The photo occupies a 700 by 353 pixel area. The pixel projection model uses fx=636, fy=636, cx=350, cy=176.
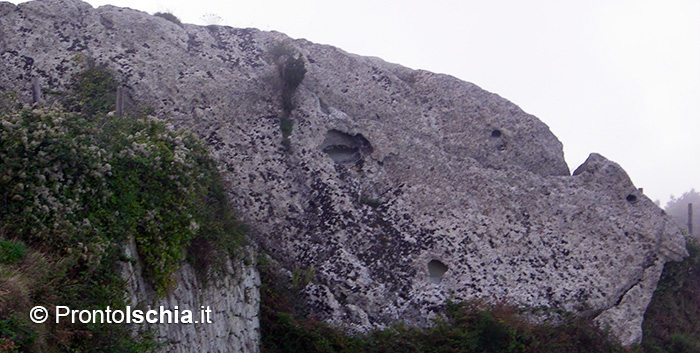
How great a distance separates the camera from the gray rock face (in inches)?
476

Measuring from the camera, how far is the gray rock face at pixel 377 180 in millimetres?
12078

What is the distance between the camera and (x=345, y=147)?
45.4 ft

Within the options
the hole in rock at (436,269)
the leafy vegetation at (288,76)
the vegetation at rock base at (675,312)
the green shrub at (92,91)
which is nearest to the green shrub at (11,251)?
the green shrub at (92,91)

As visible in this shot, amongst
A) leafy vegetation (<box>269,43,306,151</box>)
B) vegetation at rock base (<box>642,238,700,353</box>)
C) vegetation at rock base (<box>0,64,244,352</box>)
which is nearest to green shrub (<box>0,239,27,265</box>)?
vegetation at rock base (<box>0,64,244,352</box>)

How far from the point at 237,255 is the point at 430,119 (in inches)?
261

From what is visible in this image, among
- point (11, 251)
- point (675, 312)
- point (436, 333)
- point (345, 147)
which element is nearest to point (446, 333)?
point (436, 333)

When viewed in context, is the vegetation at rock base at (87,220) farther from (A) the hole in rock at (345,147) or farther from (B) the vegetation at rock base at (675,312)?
(B) the vegetation at rock base at (675,312)

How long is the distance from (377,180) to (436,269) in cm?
224

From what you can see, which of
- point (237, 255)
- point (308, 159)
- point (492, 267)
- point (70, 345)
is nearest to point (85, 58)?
point (308, 159)

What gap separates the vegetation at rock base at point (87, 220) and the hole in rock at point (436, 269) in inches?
177

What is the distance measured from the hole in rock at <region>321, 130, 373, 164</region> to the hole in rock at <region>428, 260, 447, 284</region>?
9.08 ft

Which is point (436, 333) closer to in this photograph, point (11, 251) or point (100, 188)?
point (100, 188)

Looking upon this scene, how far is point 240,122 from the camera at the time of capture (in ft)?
43.1

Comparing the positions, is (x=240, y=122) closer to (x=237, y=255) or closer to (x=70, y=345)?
(x=237, y=255)
